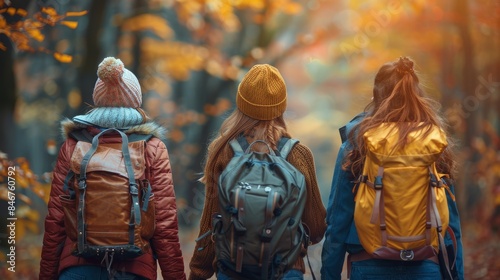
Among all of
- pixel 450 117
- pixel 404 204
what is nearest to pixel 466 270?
pixel 450 117

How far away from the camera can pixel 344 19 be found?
1132 centimetres

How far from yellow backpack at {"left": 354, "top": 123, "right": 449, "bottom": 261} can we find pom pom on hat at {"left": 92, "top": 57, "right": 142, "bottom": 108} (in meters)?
1.57

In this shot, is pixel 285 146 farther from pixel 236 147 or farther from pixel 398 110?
pixel 398 110

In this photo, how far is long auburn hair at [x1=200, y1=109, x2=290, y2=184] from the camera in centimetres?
440

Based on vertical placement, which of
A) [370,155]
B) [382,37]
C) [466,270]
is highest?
[382,37]

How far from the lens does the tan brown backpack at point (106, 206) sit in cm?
411

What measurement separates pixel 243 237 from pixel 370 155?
89cm

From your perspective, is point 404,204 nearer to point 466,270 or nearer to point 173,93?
point 466,270

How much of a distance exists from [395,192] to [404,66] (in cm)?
81

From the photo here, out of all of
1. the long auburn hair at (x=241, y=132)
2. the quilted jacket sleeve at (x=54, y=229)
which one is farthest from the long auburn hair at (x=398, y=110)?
the quilted jacket sleeve at (x=54, y=229)

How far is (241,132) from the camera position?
175 inches

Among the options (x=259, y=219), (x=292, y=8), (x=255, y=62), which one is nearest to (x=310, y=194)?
(x=259, y=219)

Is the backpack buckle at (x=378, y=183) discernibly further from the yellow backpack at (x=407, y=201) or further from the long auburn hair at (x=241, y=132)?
the long auburn hair at (x=241, y=132)

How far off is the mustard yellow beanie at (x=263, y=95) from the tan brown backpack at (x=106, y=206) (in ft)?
2.54
